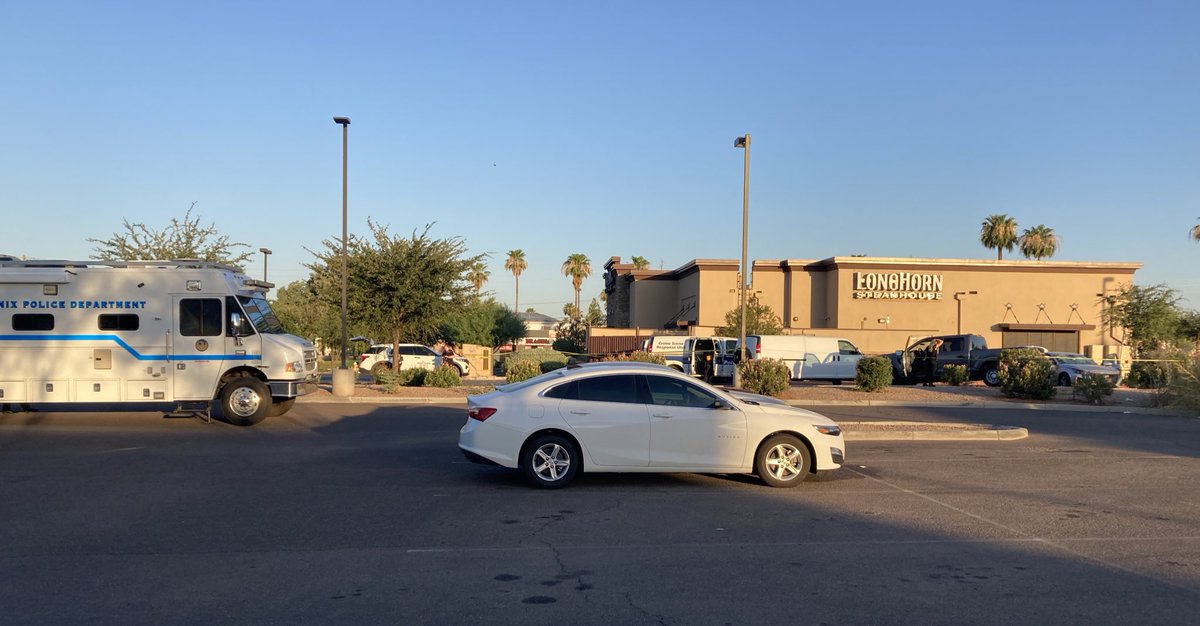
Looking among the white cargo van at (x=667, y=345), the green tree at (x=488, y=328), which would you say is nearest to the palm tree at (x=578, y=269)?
the green tree at (x=488, y=328)

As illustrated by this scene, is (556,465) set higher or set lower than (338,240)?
lower

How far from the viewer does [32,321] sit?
1784cm

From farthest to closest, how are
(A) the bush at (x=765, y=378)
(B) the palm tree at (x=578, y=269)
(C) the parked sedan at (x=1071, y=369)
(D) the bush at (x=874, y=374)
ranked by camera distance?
(B) the palm tree at (x=578, y=269) < (C) the parked sedan at (x=1071, y=369) < (D) the bush at (x=874, y=374) < (A) the bush at (x=765, y=378)

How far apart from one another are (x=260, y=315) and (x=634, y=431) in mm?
10886

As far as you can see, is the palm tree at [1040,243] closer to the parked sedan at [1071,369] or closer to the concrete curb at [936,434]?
the parked sedan at [1071,369]

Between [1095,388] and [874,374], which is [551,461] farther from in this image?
[1095,388]

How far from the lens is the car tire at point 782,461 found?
37.5 feet

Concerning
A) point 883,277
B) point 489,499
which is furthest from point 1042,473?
point 883,277

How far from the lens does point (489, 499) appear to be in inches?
425

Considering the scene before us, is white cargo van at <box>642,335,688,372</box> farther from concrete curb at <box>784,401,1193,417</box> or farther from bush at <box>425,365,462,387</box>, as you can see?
concrete curb at <box>784,401,1193,417</box>

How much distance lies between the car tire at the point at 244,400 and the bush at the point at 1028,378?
19.2 m

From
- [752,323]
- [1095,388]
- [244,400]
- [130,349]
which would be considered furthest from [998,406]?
[752,323]

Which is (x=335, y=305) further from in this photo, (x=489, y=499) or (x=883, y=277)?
(x=883, y=277)

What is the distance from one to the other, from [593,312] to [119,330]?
68.7 m
